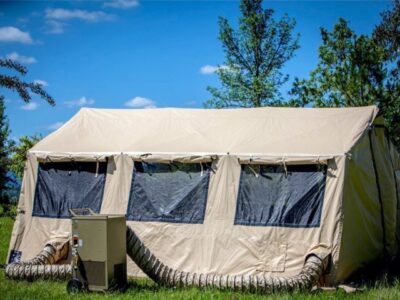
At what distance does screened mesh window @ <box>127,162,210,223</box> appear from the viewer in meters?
10.7

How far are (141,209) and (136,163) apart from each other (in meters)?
0.79

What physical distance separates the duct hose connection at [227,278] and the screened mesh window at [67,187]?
1.88 metres

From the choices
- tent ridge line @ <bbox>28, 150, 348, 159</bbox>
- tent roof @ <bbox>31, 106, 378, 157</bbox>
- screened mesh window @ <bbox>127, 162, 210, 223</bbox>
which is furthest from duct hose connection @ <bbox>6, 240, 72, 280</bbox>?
tent roof @ <bbox>31, 106, 378, 157</bbox>

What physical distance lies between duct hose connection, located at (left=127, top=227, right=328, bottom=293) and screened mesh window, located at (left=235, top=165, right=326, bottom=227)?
0.71m

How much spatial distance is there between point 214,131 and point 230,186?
1.23m

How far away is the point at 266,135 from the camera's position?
36.0 feet

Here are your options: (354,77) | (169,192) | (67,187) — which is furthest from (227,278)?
(354,77)

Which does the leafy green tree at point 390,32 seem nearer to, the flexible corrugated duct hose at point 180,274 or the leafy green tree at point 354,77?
the leafy green tree at point 354,77

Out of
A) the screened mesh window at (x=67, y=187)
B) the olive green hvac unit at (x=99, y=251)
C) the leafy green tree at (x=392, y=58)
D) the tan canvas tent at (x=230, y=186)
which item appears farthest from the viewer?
the leafy green tree at (x=392, y=58)

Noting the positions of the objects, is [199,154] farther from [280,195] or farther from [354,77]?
[354,77]

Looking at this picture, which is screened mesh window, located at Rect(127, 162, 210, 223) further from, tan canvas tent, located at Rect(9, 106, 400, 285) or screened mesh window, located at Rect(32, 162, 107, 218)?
screened mesh window, located at Rect(32, 162, 107, 218)

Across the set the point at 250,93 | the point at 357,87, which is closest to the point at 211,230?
the point at 357,87

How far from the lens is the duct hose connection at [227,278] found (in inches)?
352

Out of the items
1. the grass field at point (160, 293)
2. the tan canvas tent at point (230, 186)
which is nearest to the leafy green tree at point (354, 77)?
the tan canvas tent at point (230, 186)
